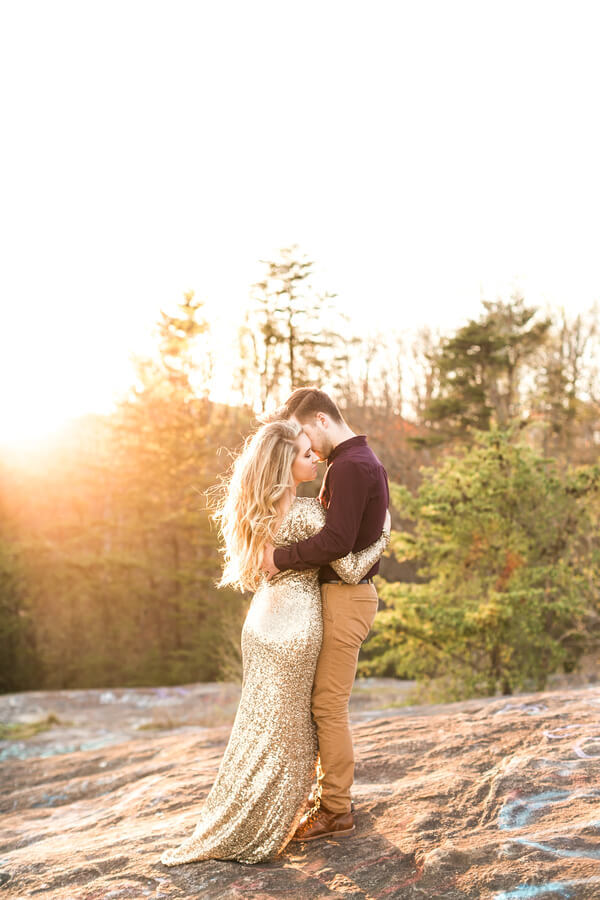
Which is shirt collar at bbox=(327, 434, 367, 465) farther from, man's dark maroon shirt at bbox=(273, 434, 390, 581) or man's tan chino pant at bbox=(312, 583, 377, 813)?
man's tan chino pant at bbox=(312, 583, 377, 813)

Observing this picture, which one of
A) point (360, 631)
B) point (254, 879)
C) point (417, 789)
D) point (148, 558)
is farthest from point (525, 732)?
point (148, 558)

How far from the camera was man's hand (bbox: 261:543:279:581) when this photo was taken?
381 centimetres

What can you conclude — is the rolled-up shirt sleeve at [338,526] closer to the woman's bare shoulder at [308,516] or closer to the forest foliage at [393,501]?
the woman's bare shoulder at [308,516]

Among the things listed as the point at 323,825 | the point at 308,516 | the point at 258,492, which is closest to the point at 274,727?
the point at 323,825

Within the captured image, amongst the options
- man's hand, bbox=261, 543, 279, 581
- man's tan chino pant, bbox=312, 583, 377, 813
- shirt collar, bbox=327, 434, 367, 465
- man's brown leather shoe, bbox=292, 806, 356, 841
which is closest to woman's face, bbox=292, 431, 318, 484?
shirt collar, bbox=327, 434, 367, 465

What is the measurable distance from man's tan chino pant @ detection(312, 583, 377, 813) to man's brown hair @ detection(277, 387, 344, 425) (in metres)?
0.84

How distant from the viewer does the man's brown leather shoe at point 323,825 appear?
392 cm

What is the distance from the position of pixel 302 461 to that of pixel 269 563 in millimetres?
516

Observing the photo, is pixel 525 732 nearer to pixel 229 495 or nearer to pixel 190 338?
pixel 229 495

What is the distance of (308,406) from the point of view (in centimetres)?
406

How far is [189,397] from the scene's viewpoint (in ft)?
79.4

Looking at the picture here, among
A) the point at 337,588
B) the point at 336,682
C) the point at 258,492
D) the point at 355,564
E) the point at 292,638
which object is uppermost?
the point at 258,492

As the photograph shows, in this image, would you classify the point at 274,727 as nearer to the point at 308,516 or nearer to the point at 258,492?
the point at 308,516

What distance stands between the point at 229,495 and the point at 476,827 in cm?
193
